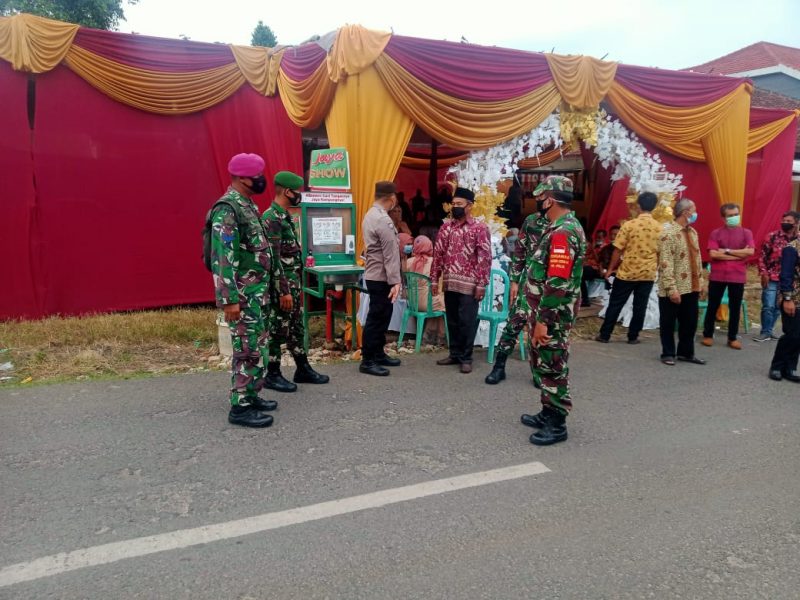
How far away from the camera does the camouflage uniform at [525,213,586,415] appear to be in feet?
11.6

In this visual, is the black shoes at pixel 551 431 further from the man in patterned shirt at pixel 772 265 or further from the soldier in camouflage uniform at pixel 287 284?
the man in patterned shirt at pixel 772 265

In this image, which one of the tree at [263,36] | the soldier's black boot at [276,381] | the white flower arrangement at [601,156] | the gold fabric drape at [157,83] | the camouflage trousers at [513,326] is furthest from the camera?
the tree at [263,36]

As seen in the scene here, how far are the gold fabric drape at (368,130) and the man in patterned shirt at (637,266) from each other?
2.80 metres

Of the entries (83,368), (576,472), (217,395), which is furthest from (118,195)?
(576,472)

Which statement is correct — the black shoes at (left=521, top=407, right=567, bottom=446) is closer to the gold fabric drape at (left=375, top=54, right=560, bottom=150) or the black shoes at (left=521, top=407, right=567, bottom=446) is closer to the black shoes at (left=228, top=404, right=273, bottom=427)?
the black shoes at (left=228, top=404, right=273, bottom=427)

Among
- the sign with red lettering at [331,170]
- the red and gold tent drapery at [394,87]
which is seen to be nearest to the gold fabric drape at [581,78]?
the red and gold tent drapery at [394,87]

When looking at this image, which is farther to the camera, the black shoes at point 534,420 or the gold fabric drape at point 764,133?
the gold fabric drape at point 764,133

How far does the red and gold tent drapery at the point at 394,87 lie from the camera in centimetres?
593

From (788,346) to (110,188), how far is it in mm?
7702

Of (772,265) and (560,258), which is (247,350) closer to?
(560,258)

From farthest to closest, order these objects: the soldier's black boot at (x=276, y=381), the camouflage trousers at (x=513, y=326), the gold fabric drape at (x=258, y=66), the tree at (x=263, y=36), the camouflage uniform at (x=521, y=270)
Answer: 1. the tree at (x=263, y=36)
2. the gold fabric drape at (x=258, y=66)
3. the camouflage trousers at (x=513, y=326)
4. the camouflage uniform at (x=521, y=270)
5. the soldier's black boot at (x=276, y=381)

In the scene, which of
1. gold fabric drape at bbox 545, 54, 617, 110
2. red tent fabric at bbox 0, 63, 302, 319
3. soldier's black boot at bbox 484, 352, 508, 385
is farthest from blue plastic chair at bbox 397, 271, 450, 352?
gold fabric drape at bbox 545, 54, 617, 110

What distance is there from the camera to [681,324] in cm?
618

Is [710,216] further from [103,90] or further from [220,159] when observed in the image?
[103,90]
